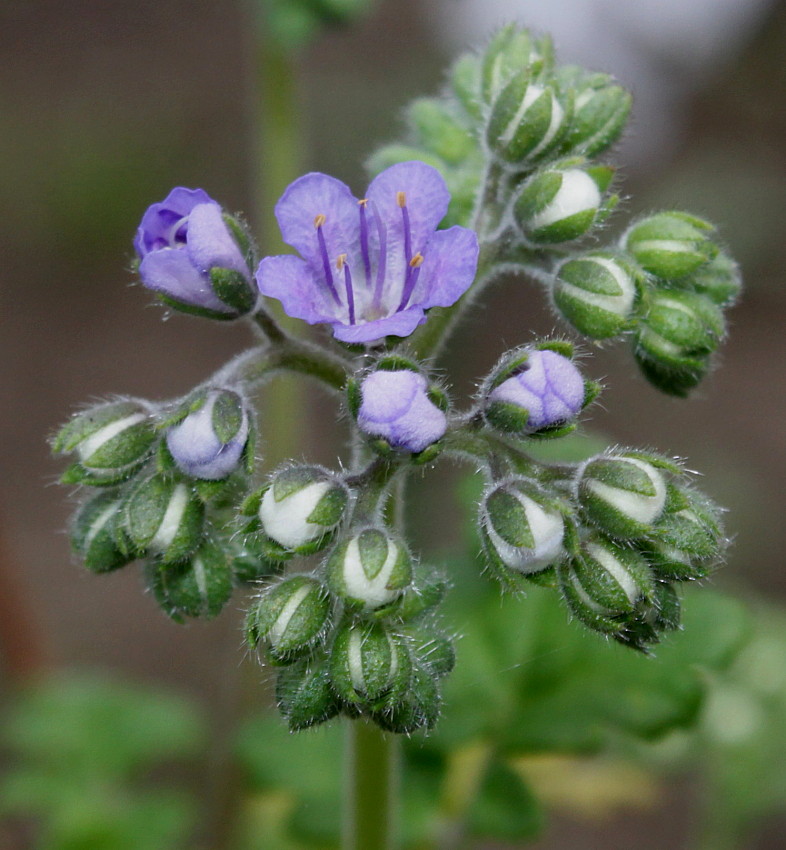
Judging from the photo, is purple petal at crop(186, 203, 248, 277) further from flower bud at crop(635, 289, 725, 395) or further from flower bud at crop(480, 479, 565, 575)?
A: flower bud at crop(635, 289, 725, 395)

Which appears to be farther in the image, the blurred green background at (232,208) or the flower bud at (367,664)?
the blurred green background at (232,208)

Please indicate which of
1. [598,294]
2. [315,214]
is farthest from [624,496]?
[315,214]

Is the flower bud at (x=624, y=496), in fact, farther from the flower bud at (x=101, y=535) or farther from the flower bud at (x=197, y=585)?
the flower bud at (x=101, y=535)

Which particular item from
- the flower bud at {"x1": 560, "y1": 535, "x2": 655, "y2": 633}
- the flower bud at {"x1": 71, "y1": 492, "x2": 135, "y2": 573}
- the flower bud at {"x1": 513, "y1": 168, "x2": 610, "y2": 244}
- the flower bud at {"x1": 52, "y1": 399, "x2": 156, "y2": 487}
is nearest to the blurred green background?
the flower bud at {"x1": 71, "y1": 492, "x2": 135, "y2": 573}

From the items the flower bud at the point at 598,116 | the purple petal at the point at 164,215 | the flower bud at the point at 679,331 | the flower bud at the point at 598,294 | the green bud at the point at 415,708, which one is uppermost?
the purple petal at the point at 164,215

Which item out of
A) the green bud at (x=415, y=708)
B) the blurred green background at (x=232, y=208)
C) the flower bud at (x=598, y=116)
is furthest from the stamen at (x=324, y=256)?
the blurred green background at (x=232, y=208)

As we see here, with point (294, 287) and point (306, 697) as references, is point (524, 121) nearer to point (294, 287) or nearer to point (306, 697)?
point (294, 287)

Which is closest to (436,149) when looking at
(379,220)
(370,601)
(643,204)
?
(379,220)

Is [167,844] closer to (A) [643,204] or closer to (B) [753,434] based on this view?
(B) [753,434]

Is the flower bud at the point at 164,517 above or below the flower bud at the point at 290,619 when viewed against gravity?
above
